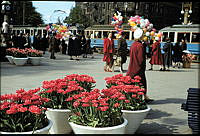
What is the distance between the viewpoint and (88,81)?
4840 millimetres

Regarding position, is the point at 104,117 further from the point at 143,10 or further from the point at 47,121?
the point at 143,10

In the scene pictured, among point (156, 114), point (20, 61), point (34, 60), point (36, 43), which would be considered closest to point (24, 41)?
point (36, 43)

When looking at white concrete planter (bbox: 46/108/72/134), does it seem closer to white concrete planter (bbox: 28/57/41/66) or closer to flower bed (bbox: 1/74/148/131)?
flower bed (bbox: 1/74/148/131)

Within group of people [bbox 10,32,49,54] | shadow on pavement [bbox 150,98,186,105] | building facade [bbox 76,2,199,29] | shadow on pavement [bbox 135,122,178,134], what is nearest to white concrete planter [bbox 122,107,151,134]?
shadow on pavement [bbox 135,122,178,134]

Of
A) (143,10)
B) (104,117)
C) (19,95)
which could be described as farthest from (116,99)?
(143,10)

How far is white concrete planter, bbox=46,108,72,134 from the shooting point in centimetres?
398

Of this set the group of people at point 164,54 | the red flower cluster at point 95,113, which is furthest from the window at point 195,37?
the red flower cluster at point 95,113

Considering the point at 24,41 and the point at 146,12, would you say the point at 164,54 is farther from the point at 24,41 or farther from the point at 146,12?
the point at 146,12

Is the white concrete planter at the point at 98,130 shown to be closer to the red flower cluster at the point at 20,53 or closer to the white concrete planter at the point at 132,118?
the white concrete planter at the point at 132,118

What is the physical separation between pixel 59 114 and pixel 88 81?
105cm

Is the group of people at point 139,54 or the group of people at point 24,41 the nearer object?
the group of people at point 139,54

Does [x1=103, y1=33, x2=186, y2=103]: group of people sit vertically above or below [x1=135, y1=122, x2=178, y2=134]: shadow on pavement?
above

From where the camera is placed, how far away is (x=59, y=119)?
4047mm

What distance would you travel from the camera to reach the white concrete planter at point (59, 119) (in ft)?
13.1
